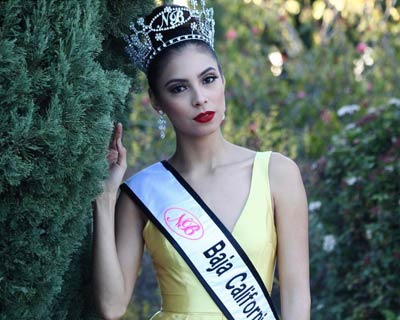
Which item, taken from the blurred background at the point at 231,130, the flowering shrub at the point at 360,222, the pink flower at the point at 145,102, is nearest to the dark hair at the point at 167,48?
the blurred background at the point at 231,130

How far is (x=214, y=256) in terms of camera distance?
307 centimetres

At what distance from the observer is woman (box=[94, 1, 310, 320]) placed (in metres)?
3.03

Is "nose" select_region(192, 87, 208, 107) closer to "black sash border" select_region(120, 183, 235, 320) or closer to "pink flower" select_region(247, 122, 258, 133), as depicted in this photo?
"black sash border" select_region(120, 183, 235, 320)

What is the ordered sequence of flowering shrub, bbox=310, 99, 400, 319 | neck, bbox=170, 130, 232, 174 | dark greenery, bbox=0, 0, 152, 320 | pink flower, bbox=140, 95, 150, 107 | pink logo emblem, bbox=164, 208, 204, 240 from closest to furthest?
1. dark greenery, bbox=0, 0, 152, 320
2. pink logo emblem, bbox=164, 208, 204, 240
3. neck, bbox=170, 130, 232, 174
4. flowering shrub, bbox=310, 99, 400, 319
5. pink flower, bbox=140, 95, 150, 107

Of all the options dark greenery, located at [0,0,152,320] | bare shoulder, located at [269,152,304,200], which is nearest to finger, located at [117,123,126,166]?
dark greenery, located at [0,0,152,320]

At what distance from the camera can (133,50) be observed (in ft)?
10.4

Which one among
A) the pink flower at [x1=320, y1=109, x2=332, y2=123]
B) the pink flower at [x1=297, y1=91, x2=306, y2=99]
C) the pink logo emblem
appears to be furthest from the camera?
the pink flower at [x1=297, y1=91, x2=306, y2=99]

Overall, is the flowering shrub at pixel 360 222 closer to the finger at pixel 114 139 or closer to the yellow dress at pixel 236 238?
the yellow dress at pixel 236 238

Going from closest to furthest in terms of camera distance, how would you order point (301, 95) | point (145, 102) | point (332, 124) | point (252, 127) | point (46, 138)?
1. point (46, 138)
2. point (252, 127)
3. point (332, 124)
4. point (145, 102)
5. point (301, 95)

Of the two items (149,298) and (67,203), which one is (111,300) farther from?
(149,298)

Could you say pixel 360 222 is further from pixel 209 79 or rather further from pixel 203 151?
pixel 209 79

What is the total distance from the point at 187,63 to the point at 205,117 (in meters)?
0.21

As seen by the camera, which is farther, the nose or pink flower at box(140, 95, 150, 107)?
pink flower at box(140, 95, 150, 107)

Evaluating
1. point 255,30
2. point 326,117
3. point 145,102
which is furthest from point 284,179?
point 255,30
